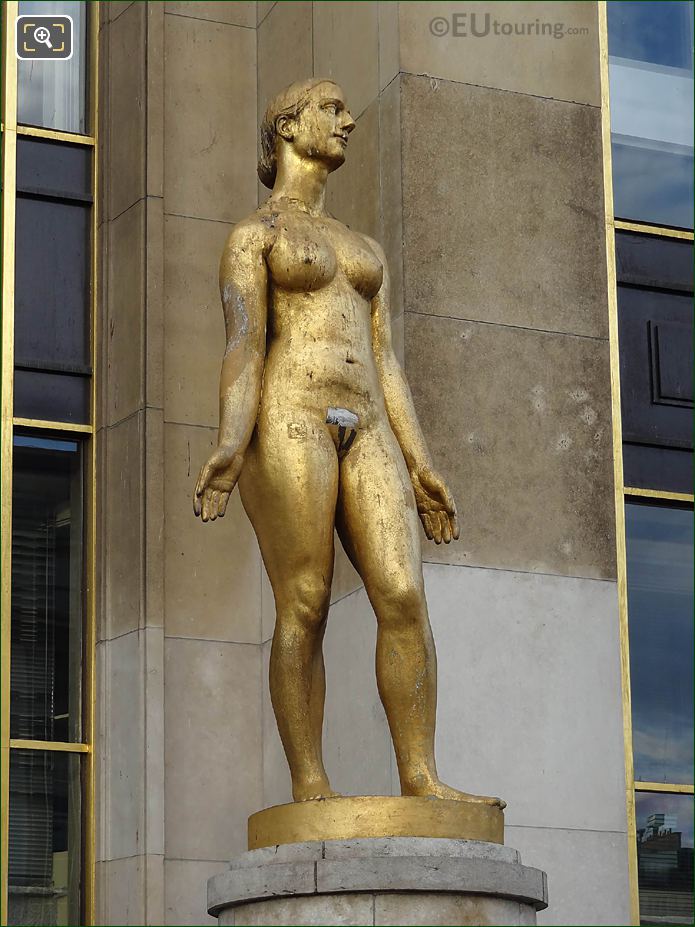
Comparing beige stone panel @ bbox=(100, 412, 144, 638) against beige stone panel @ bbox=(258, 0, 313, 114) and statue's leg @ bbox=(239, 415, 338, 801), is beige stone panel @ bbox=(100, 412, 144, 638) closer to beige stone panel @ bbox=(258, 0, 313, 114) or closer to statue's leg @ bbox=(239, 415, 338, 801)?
beige stone panel @ bbox=(258, 0, 313, 114)

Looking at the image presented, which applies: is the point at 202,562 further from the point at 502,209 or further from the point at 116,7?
the point at 116,7

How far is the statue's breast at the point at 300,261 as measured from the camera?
9703 millimetres

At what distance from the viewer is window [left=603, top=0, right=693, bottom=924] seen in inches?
516

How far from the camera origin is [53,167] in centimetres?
1455

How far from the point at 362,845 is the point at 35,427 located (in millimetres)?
5901

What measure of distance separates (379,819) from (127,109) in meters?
7.01

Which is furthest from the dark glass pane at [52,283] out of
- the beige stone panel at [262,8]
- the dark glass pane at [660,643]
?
the dark glass pane at [660,643]

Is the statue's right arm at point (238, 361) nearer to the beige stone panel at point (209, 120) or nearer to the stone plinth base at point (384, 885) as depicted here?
the stone plinth base at point (384, 885)

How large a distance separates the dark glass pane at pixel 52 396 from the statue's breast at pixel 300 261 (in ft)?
15.0

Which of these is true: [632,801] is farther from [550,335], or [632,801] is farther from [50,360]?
[50,360]

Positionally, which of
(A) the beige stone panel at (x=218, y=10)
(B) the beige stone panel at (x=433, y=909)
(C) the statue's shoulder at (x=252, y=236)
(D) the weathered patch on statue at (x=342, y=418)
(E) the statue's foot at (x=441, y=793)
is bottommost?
(B) the beige stone panel at (x=433, y=909)

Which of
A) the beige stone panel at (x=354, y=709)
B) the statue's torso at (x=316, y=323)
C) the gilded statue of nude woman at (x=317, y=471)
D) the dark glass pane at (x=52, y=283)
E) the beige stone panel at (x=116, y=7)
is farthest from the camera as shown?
the beige stone panel at (x=116, y=7)

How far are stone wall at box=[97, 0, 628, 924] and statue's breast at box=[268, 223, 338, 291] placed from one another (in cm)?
285

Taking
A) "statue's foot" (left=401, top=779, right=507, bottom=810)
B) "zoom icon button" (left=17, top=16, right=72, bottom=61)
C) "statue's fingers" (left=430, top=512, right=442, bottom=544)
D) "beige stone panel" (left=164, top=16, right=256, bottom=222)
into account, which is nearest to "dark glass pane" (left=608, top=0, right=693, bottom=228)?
"beige stone panel" (left=164, top=16, right=256, bottom=222)
